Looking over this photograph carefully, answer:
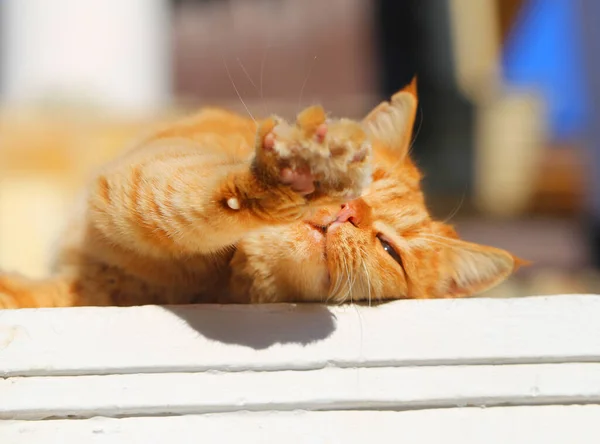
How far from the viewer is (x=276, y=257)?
49.1 inches

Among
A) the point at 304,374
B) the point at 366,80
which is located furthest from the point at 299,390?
the point at 366,80

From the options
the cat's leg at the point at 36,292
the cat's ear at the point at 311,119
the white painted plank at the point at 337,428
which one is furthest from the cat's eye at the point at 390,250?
the cat's leg at the point at 36,292

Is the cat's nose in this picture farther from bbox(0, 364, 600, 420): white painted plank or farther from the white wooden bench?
bbox(0, 364, 600, 420): white painted plank

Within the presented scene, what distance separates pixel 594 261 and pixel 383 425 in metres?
3.18

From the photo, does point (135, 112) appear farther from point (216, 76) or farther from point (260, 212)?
point (260, 212)

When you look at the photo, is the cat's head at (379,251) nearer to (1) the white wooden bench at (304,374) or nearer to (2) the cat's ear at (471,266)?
(2) the cat's ear at (471,266)

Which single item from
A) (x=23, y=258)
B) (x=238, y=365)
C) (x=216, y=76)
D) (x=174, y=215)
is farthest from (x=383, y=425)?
(x=216, y=76)

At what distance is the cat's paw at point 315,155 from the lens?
86cm

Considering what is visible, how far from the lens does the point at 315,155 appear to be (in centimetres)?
86

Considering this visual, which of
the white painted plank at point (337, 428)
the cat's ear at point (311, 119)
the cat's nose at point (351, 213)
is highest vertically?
the cat's ear at point (311, 119)

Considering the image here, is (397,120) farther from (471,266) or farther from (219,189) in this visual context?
(219,189)

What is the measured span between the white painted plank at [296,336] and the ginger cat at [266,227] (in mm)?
144

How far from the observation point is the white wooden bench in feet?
3.24

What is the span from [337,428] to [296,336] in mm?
163
